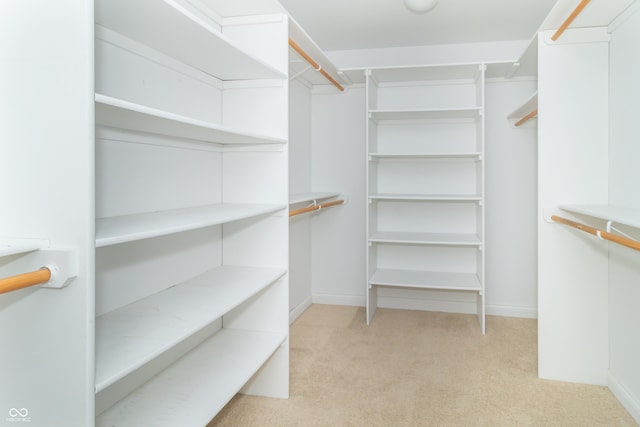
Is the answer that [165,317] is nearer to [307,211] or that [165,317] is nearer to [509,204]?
[307,211]

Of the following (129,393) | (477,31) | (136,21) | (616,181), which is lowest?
(129,393)

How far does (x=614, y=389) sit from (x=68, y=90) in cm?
259

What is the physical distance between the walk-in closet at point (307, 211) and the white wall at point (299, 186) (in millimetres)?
32

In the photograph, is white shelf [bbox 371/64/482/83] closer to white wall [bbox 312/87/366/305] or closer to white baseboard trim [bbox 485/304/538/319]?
white wall [bbox 312/87/366/305]

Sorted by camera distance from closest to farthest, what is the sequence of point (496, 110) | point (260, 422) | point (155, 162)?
point (155, 162), point (260, 422), point (496, 110)

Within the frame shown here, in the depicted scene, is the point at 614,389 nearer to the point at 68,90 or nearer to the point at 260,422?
the point at 260,422

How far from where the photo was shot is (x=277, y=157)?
2.10 metres

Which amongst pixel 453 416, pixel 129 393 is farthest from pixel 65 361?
pixel 453 416

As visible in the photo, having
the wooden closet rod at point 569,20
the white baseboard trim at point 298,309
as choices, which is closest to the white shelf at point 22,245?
the wooden closet rod at point 569,20

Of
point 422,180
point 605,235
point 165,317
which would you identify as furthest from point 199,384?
point 422,180

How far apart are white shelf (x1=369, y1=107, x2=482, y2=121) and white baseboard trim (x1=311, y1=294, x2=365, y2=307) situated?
1.52 metres

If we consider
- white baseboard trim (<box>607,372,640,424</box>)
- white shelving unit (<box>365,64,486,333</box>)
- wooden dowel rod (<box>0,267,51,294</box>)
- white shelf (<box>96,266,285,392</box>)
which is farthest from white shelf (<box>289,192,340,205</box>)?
white baseboard trim (<box>607,372,640,424</box>)

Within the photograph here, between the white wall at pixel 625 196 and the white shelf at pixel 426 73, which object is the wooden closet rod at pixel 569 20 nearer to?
the white wall at pixel 625 196
